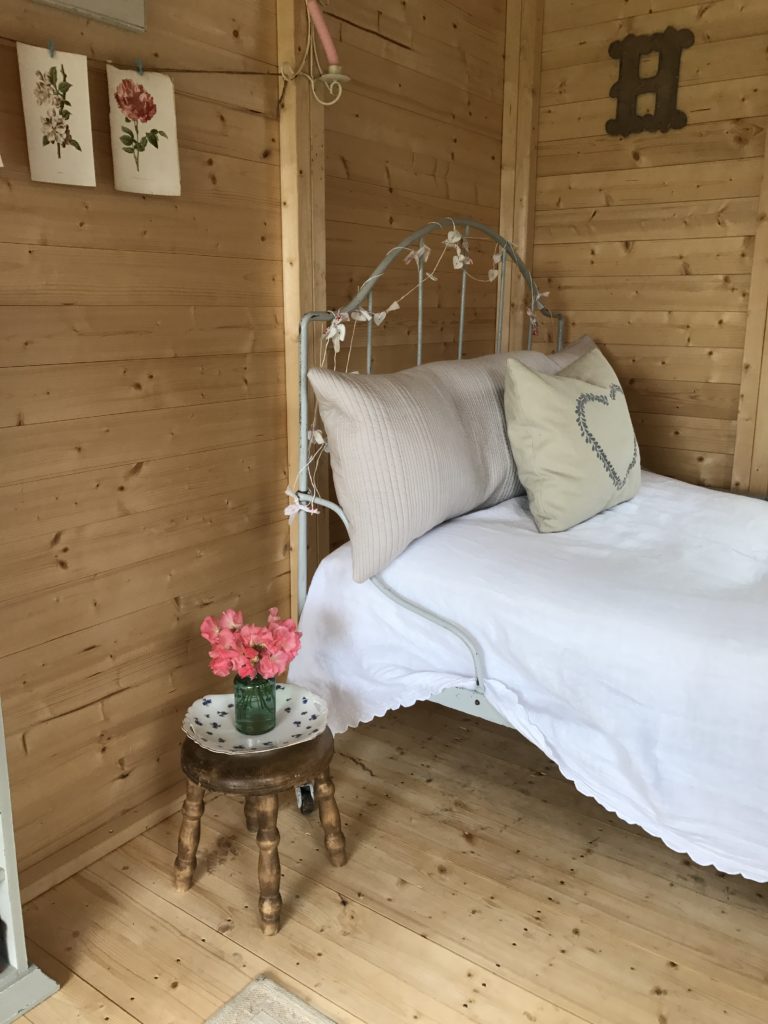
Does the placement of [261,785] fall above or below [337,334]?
below

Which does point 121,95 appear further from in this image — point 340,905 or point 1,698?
point 340,905

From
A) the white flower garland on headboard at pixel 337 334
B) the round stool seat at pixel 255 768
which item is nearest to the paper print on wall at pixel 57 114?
the white flower garland on headboard at pixel 337 334

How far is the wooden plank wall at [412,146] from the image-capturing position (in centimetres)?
235

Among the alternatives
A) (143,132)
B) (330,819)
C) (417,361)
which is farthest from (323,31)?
(330,819)

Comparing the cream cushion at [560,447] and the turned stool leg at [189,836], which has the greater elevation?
the cream cushion at [560,447]

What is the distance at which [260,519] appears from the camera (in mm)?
2225

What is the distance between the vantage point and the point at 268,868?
1.70m

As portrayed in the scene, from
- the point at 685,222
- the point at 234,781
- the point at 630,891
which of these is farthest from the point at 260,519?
the point at 685,222

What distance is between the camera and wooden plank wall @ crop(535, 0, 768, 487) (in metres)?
2.66

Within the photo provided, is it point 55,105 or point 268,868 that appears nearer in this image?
point 55,105

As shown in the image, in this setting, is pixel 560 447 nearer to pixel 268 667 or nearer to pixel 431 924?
pixel 268 667

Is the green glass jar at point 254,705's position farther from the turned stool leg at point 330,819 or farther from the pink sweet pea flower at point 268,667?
the turned stool leg at point 330,819

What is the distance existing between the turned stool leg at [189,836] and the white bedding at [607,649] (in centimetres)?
37

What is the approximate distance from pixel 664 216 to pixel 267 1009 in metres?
2.48
